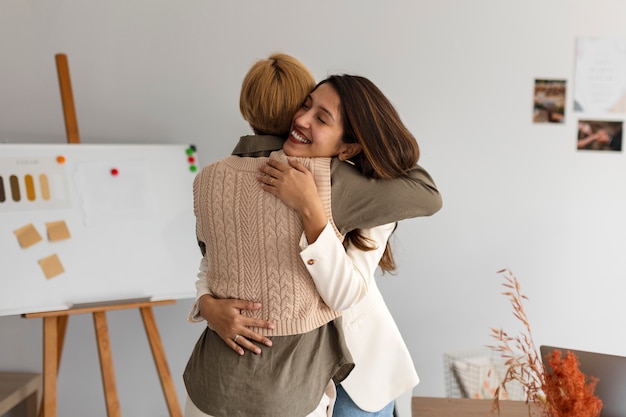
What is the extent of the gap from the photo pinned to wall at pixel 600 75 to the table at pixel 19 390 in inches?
98.7

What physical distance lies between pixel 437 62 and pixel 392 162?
1.57 metres

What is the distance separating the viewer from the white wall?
8.95 ft

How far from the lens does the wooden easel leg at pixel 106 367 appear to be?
2373 millimetres

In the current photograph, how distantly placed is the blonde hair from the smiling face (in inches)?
1.5

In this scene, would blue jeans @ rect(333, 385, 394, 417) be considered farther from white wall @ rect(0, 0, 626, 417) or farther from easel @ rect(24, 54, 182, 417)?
white wall @ rect(0, 0, 626, 417)

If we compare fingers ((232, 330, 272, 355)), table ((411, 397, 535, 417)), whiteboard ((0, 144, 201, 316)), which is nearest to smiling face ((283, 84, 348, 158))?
fingers ((232, 330, 272, 355))

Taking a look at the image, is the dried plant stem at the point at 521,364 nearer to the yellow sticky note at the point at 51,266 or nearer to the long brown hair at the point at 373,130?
the long brown hair at the point at 373,130

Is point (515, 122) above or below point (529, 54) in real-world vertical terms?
below

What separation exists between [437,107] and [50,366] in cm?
176

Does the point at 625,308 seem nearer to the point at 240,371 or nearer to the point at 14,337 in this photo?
the point at 240,371

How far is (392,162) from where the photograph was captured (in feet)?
4.24

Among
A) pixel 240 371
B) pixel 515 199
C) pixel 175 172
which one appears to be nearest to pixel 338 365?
pixel 240 371

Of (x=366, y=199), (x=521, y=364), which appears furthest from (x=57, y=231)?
(x=521, y=364)

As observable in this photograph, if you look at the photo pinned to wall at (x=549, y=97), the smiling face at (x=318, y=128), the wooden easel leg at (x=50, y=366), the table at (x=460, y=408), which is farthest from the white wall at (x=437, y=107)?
the smiling face at (x=318, y=128)
